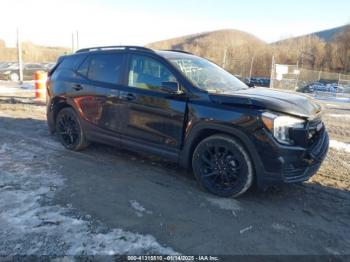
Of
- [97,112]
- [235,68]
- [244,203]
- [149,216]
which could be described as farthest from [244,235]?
[235,68]

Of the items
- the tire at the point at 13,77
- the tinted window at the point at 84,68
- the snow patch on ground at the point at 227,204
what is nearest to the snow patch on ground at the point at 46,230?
the snow patch on ground at the point at 227,204

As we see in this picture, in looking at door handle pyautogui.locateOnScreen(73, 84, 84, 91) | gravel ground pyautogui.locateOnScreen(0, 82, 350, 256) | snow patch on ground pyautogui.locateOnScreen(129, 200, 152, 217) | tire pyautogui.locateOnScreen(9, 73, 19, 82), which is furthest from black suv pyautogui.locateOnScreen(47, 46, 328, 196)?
tire pyautogui.locateOnScreen(9, 73, 19, 82)

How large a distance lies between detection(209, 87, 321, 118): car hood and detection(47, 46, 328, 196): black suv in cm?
1

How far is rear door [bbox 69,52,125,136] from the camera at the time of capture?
5344 mm

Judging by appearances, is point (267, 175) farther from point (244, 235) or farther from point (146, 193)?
point (146, 193)

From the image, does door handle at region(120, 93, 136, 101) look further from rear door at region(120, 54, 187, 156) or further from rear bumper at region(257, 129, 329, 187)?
rear bumper at region(257, 129, 329, 187)

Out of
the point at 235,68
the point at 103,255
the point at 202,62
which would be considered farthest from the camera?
the point at 235,68

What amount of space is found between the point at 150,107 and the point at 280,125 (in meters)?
1.86

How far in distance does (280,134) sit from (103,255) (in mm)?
2339

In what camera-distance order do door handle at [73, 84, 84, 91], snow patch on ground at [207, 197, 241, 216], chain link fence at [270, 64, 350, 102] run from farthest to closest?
chain link fence at [270, 64, 350, 102]
door handle at [73, 84, 84, 91]
snow patch on ground at [207, 197, 241, 216]

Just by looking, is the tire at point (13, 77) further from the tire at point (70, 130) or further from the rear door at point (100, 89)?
the rear door at point (100, 89)

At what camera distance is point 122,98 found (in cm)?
516

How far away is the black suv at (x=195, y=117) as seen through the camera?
3959 millimetres

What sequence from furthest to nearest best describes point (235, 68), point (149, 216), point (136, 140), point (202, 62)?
point (235, 68) < point (202, 62) < point (136, 140) < point (149, 216)
